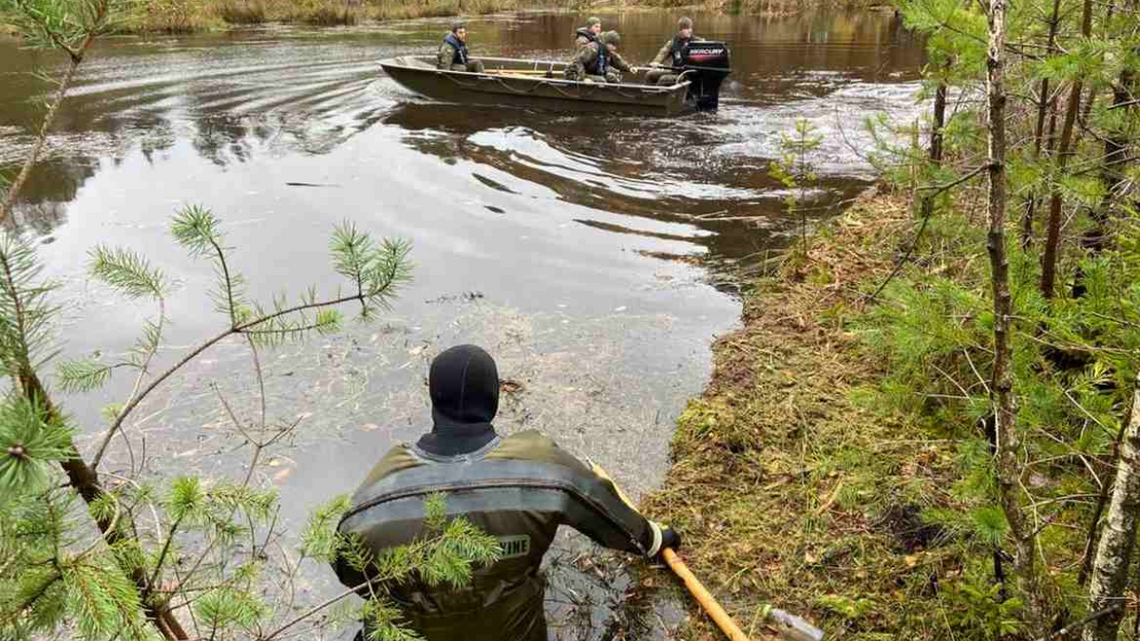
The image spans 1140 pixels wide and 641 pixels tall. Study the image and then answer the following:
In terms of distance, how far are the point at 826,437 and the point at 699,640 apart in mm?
1736

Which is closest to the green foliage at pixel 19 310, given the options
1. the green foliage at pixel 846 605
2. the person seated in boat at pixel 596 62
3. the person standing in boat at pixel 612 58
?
the green foliage at pixel 846 605

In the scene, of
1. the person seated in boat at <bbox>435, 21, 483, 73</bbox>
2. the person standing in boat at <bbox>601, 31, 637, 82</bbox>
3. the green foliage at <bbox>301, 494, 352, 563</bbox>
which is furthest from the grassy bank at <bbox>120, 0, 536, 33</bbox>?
the green foliage at <bbox>301, 494, 352, 563</bbox>

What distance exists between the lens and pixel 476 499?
2441mm

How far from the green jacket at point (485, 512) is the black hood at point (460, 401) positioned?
0.16 ft

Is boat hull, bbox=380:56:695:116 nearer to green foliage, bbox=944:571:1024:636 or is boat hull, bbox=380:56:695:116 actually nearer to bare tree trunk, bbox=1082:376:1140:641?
green foliage, bbox=944:571:1024:636

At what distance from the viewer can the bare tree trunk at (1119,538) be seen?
1.71 m

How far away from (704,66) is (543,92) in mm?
3110

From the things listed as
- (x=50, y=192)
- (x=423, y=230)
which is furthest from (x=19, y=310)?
(x=50, y=192)

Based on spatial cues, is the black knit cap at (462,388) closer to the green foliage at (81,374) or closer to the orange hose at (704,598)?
the green foliage at (81,374)

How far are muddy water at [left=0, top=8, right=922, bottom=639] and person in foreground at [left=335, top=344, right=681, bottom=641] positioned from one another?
1179 millimetres

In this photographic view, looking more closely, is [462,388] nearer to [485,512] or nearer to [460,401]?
[460,401]

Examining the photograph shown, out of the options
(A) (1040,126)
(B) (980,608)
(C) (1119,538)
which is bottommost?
(B) (980,608)

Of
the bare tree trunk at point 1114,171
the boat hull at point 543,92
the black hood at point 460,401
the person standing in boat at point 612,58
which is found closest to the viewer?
the black hood at point 460,401

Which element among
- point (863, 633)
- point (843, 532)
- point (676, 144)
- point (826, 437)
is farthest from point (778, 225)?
point (863, 633)
